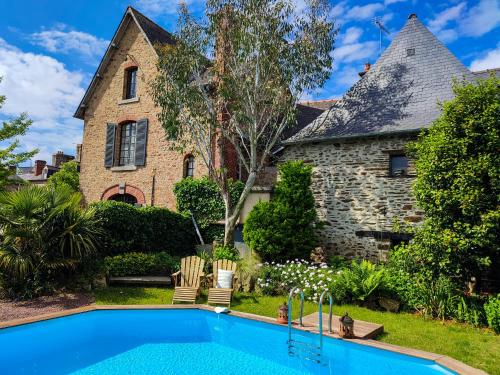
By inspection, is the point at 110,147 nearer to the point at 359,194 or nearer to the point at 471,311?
the point at 359,194

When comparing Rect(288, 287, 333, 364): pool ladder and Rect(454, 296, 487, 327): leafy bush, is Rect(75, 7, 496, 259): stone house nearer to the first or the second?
Rect(454, 296, 487, 327): leafy bush

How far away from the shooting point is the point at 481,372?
4.75 meters

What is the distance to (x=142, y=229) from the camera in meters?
11.3

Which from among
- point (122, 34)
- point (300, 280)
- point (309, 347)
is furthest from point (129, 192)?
point (309, 347)

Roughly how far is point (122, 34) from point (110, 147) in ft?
16.5

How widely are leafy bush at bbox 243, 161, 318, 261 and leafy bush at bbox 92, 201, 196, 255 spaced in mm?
3074

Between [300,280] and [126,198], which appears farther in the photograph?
[126,198]

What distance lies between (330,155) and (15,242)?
8712mm

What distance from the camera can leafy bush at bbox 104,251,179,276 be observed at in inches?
370

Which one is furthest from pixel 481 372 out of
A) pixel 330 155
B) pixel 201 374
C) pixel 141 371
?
pixel 330 155

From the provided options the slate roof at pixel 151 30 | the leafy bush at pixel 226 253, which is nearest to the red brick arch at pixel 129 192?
the leafy bush at pixel 226 253

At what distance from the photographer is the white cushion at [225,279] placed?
8578 mm

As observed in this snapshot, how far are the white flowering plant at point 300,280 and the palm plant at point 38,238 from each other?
427 cm

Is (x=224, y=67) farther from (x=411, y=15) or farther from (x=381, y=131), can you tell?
(x=411, y=15)
